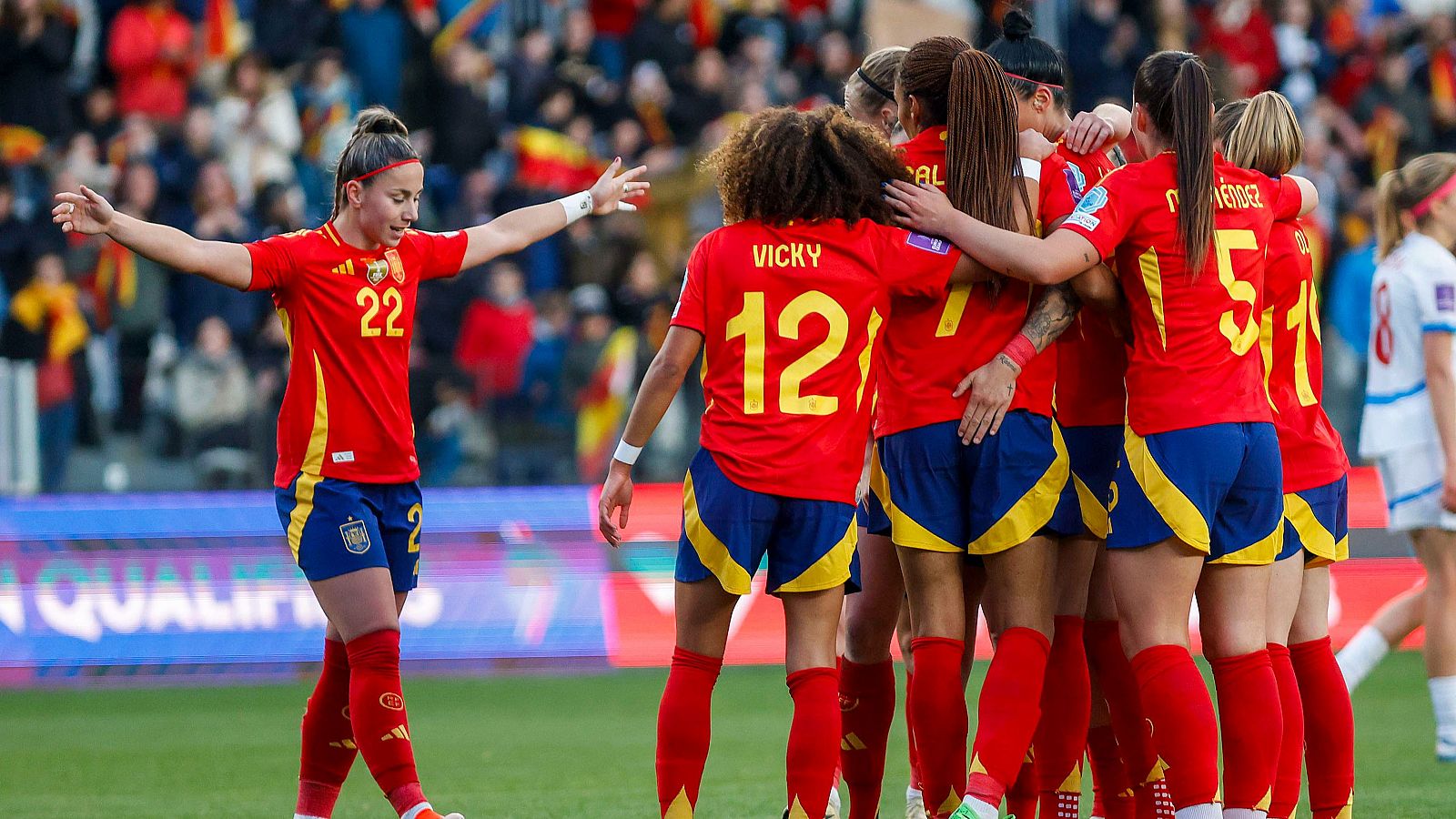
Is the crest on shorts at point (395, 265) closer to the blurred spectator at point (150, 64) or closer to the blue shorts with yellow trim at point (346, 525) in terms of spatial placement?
the blue shorts with yellow trim at point (346, 525)

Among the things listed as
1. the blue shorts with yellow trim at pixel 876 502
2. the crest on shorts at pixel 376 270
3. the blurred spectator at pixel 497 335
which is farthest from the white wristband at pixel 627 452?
the blurred spectator at pixel 497 335

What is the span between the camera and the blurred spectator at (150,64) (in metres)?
14.9

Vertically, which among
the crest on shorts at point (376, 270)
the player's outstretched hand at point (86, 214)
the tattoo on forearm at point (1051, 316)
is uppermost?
the player's outstretched hand at point (86, 214)

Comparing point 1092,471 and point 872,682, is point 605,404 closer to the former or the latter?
point 872,682

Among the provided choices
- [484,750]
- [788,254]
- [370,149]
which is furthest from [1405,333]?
[484,750]

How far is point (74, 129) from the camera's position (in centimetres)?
1465

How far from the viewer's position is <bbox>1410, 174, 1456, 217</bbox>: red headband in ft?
23.4

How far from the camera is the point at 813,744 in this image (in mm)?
4914

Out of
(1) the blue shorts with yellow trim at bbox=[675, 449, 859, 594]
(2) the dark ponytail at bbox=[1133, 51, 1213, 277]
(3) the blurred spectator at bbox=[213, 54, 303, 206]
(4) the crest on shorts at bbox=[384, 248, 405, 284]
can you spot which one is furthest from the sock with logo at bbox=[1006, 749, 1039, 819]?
(3) the blurred spectator at bbox=[213, 54, 303, 206]

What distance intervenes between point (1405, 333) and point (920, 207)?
11.0 feet

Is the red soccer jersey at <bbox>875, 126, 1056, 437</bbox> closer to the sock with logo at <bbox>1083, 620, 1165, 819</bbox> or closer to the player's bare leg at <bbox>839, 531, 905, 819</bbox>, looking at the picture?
the player's bare leg at <bbox>839, 531, 905, 819</bbox>

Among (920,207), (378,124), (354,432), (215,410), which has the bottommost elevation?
(354,432)

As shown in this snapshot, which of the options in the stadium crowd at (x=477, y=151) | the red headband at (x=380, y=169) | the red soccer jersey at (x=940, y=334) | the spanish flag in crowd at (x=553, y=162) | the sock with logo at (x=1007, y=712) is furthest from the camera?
the spanish flag in crowd at (x=553, y=162)

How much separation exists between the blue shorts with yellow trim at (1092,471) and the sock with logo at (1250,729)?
62cm
